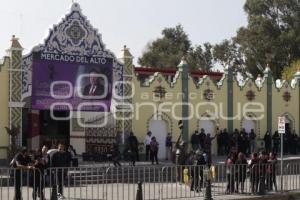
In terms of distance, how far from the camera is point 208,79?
34.1 m

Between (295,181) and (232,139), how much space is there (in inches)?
480

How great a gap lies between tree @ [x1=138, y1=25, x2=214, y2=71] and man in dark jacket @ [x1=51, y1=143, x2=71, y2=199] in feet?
159

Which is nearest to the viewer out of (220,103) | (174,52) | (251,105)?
(220,103)

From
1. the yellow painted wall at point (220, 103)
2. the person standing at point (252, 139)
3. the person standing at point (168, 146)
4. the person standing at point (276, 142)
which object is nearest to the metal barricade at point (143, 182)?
the person standing at point (168, 146)

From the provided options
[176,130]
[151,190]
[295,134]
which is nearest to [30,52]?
[176,130]

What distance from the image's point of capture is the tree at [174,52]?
67.5m

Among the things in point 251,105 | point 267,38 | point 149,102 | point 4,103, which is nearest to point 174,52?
point 267,38

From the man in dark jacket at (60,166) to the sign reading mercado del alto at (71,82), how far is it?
9.95 metres

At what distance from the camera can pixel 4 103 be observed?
27438 mm

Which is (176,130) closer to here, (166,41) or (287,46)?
(287,46)

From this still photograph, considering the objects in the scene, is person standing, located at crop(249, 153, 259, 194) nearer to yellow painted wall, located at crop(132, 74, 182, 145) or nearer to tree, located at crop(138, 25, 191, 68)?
yellow painted wall, located at crop(132, 74, 182, 145)

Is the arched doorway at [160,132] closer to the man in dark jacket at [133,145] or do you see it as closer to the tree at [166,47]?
the man in dark jacket at [133,145]

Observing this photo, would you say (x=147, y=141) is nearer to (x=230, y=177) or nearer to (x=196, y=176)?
(x=230, y=177)

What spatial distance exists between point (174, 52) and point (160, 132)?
123 feet
